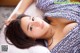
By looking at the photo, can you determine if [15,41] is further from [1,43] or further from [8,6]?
[8,6]

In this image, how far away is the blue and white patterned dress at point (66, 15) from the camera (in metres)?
1.12

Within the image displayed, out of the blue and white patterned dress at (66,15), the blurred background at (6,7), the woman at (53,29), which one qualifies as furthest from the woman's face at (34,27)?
the blurred background at (6,7)

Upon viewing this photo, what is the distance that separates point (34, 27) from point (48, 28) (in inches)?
3.8

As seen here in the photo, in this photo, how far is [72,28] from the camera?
3.81 ft

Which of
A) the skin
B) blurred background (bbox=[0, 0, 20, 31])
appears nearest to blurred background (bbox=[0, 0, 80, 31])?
blurred background (bbox=[0, 0, 20, 31])

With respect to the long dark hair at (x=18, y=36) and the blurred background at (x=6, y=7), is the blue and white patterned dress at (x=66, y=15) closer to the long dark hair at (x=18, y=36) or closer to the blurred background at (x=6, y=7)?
the long dark hair at (x=18, y=36)

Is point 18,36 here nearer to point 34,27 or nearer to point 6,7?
point 34,27

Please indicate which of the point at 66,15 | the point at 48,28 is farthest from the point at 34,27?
the point at 66,15

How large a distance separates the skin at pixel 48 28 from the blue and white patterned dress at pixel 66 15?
4cm

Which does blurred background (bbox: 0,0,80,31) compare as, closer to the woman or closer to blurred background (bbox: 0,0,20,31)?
blurred background (bbox: 0,0,20,31)

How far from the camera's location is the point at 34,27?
45.1 inches

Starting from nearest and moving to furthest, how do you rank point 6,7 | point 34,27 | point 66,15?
point 34,27
point 66,15
point 6,7

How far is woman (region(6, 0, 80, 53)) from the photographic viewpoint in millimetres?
1138

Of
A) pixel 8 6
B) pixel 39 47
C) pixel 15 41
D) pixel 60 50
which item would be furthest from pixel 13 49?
pixel 8 6
